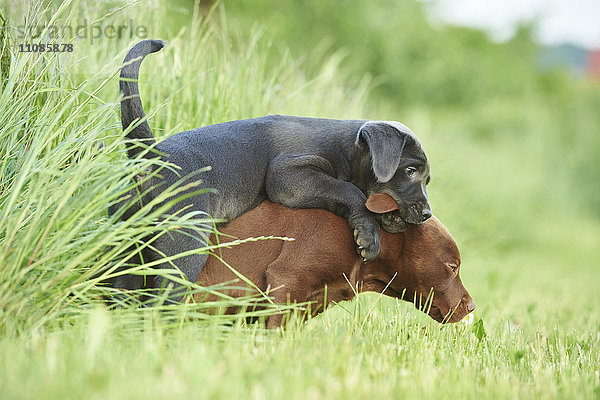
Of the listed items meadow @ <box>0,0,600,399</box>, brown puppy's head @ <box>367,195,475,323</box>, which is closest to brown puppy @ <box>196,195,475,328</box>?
brown puppy's head @ <box>367,195,475,323</box>

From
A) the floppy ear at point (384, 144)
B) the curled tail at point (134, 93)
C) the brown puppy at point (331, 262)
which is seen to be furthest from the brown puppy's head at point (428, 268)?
the curled tail at point (134, 93)

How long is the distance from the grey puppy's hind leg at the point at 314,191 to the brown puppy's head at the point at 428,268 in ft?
0.48

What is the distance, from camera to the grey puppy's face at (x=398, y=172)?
9.24ft

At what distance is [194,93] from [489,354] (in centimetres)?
255

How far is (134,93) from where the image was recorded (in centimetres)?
257

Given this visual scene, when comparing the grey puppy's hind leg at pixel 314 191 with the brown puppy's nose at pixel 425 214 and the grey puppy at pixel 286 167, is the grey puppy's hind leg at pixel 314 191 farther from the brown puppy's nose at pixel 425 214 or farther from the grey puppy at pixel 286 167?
the brown puppy's nose at pixel 425 214

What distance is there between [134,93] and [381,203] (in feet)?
3.62

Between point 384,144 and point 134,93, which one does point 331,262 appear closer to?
point 384,144

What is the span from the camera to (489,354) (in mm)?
2742

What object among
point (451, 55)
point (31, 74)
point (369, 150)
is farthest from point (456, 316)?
point (451, 55)

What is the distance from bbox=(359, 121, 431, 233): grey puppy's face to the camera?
2.82m

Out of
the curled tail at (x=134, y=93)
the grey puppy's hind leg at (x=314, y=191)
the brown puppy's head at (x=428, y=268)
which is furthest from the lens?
the brown puppy's head at (x=428, y=268)

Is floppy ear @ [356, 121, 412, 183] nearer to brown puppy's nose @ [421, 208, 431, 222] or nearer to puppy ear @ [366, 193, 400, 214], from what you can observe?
puppy ear @ [366, 193, 400, 214]

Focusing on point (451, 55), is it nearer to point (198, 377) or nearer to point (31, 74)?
point (31, 74)
